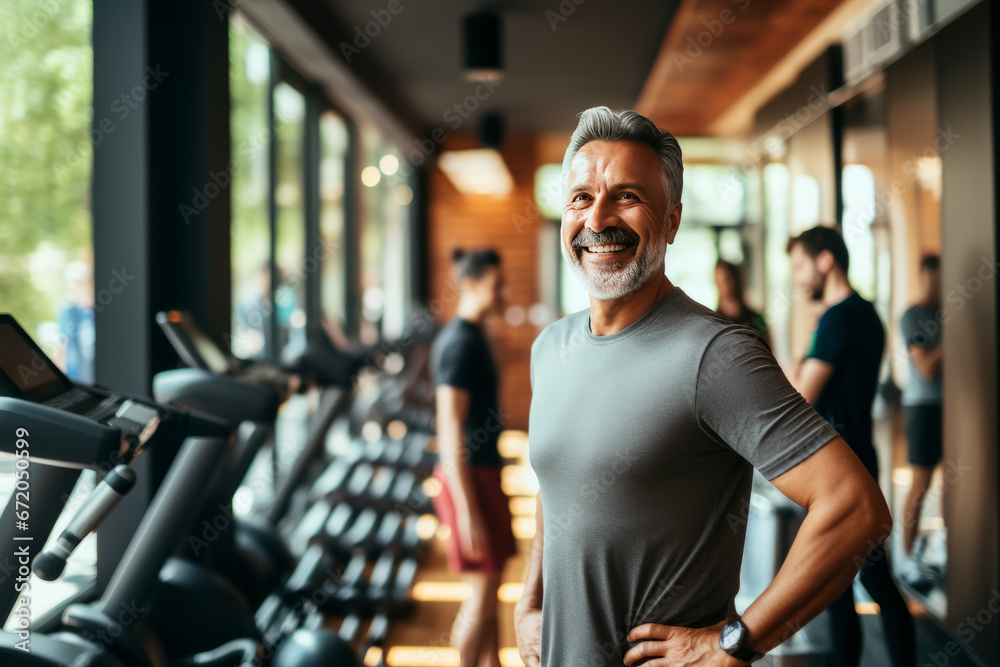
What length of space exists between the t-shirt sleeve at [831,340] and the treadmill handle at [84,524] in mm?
2076

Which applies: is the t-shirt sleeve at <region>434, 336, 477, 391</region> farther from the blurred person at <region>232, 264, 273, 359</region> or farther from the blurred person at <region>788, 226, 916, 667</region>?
the blurred person at <region>232, 264, 273, 359</region>

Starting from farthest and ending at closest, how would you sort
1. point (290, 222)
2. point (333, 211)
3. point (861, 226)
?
point (333, 211) < point (290, 222) < point (861, 226)

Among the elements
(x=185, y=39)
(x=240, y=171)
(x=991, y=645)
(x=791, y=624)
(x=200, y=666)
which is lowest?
(x=991, y=645)

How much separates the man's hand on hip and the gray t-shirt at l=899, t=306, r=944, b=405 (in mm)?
2489

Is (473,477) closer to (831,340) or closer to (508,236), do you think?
(831,340)

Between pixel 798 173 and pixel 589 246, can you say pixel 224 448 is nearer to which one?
pixel 589 246

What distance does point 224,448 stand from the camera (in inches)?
88.1

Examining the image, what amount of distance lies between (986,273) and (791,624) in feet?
7.51

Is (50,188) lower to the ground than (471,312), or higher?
higher

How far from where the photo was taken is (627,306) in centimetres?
134

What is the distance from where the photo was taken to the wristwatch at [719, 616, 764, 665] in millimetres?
1131

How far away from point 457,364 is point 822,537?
5.95ft

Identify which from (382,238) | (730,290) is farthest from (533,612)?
(382,238)

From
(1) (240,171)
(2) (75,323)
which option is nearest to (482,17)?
(1) (240,171)
